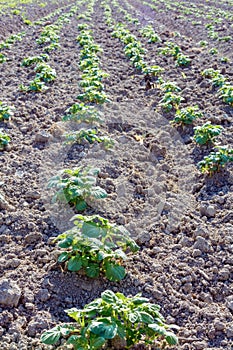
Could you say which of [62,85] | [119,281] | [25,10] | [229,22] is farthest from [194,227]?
[25,10]

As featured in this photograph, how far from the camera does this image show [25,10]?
18.6 m

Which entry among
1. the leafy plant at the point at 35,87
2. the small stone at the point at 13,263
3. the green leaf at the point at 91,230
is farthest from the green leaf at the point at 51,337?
the leafy plant at the point at 35,87

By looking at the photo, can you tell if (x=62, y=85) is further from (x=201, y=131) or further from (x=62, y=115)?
(x=201, y=131)

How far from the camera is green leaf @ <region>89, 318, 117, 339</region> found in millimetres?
2816

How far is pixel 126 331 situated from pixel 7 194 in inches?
91.5

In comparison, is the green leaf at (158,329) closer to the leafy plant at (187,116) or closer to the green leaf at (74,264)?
the green leaf at (74,264)

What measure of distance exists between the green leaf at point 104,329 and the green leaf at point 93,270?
2.43ft

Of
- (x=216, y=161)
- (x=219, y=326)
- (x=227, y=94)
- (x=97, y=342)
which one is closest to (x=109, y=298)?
(x=97, y=342)

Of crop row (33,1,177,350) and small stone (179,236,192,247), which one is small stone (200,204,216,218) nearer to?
small stone (179,236,192,247)

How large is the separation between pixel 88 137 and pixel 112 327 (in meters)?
3.28

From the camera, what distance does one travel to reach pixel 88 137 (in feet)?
19.2

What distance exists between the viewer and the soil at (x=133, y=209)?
352cm

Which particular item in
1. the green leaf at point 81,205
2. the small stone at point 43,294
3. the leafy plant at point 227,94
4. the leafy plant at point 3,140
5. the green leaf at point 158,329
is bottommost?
the leafy plant at point 3,140

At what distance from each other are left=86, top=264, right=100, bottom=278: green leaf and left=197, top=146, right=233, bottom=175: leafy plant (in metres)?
2.04
